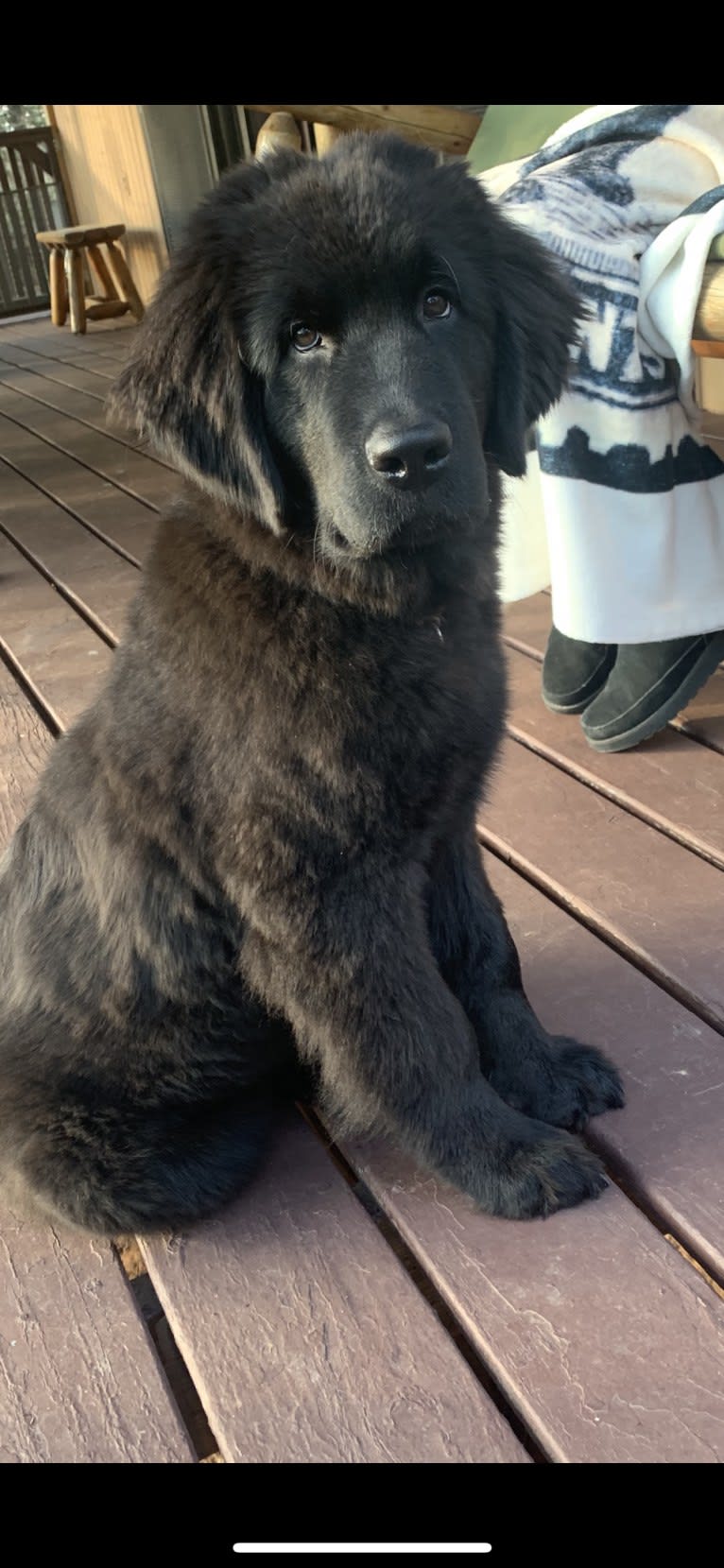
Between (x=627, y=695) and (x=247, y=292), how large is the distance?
1252mm

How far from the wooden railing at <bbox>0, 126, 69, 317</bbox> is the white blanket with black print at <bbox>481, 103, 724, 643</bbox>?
412 inches

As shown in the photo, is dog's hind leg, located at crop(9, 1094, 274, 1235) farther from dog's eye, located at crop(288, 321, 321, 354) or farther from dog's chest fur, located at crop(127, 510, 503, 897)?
→ dog's eye, located at crop(288, 321, 321, 354)

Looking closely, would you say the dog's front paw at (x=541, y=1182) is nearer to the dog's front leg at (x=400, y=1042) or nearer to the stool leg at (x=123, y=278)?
the dog's front leg at (x=400, y=1042)

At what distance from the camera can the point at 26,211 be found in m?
11.6

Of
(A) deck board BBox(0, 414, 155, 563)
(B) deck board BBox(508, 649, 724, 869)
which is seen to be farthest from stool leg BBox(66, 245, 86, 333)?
(B) deck board BBox(508, 649, 724, 869)

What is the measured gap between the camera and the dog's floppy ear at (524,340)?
1523 millimetres

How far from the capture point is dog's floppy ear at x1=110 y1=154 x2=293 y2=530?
1.39m

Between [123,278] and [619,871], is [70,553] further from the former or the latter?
[123,278]

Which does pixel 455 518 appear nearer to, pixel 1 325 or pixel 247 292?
pixel 247 292

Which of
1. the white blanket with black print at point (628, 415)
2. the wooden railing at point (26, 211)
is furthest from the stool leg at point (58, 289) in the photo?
the white blanket with black print at point (628, 415)

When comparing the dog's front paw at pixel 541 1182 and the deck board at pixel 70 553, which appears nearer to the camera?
the dog's front paw at pixel 541 1182

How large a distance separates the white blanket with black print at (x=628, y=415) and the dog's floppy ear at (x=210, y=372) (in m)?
0.91

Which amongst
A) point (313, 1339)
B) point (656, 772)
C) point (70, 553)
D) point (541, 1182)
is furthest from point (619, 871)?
point (70, 553)

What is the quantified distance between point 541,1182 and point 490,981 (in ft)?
0.98
